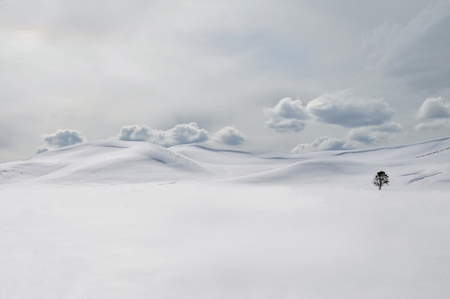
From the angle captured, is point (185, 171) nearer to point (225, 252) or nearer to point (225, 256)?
point (225, 252)

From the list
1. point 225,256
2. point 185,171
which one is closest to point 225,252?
point 225,256

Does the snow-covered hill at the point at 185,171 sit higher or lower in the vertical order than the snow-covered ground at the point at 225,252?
higher

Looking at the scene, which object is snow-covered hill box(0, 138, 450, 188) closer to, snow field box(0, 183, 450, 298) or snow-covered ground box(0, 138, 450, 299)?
snow-covered ground box(0, 138, 450, 299)

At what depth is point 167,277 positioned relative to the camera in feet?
37.4

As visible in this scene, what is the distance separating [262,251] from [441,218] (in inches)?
629

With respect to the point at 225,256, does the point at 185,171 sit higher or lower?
higher

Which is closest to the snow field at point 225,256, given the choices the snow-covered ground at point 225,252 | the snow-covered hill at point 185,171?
the snow-covered ground at point 225,252

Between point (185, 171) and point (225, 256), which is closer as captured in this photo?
point (225, 256)

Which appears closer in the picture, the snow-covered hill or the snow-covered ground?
the snow-covered ground

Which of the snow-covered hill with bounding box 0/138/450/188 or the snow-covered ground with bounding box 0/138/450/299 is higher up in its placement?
the snow-covered hill with bounding box 0/138/450/188

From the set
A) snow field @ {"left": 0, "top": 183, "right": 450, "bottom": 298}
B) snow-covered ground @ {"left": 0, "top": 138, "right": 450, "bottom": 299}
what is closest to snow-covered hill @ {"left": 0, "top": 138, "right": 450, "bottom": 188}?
snow-covered ground @ {"left": 0, "top": 138, "right": 450, "bottom": 299}

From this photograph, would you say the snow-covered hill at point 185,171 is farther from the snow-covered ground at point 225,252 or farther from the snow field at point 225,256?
the snow field at point 225,256

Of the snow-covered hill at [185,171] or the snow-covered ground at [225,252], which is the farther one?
the snow-covered hill at [185,171]

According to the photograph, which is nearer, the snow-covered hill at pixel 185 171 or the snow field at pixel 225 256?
the snow field at pixel 225 256
